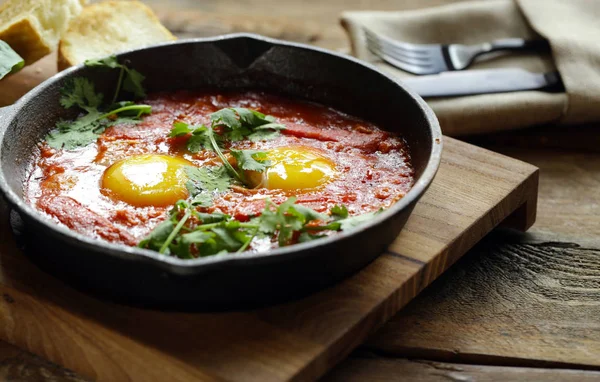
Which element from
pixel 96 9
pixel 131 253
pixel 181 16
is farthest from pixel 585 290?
pixel 181 16

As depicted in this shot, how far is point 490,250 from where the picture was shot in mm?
3645

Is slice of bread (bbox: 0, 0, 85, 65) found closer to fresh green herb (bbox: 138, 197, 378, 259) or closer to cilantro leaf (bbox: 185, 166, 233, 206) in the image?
cilantro leaf (bbox: 185, 166, 233, 206)

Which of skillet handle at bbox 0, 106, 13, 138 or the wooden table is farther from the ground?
skillet handle at bbox 0, 106, 13, 138

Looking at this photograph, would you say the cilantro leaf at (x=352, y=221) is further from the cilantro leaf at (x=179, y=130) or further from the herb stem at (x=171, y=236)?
the cilantro leaf at (x=179, y=130)

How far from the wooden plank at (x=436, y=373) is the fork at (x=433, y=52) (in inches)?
85.4

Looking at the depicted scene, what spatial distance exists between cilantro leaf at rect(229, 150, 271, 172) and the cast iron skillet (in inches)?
25.9

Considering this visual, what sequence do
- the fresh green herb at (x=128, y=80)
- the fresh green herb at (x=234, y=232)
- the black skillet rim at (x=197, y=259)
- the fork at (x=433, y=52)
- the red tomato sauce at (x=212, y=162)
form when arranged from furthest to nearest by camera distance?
the fork at (x=433, y=52), the fresh green herb at (x=128, y=80), the red tomato sauce at (x=212, y=162), the fresh green herb at (x=234, y=232), the black skillet rim at (x=197, y=259)

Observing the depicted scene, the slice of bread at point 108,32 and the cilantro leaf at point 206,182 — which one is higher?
the slice of bread at point 108,32

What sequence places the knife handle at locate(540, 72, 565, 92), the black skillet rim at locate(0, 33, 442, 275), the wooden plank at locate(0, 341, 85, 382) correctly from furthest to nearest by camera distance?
the knife handle at locate(540, 72, 565, 92) → the wooden plank at locate(0, 341, 85, 382) → the black skillet rim at locate(0, 33, 442, 275)

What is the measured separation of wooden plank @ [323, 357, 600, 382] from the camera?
2.94 m

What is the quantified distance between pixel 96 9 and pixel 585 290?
3.13 meters

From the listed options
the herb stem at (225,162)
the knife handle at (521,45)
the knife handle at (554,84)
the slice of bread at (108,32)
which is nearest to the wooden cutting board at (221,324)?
the herb stem at (225,162)

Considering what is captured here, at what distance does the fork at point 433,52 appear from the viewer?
4715 mm

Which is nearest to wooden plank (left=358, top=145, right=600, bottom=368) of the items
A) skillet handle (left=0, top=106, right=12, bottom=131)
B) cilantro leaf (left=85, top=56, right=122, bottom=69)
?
skillet handle (left=0, top=106, right=12, bottom=131)
